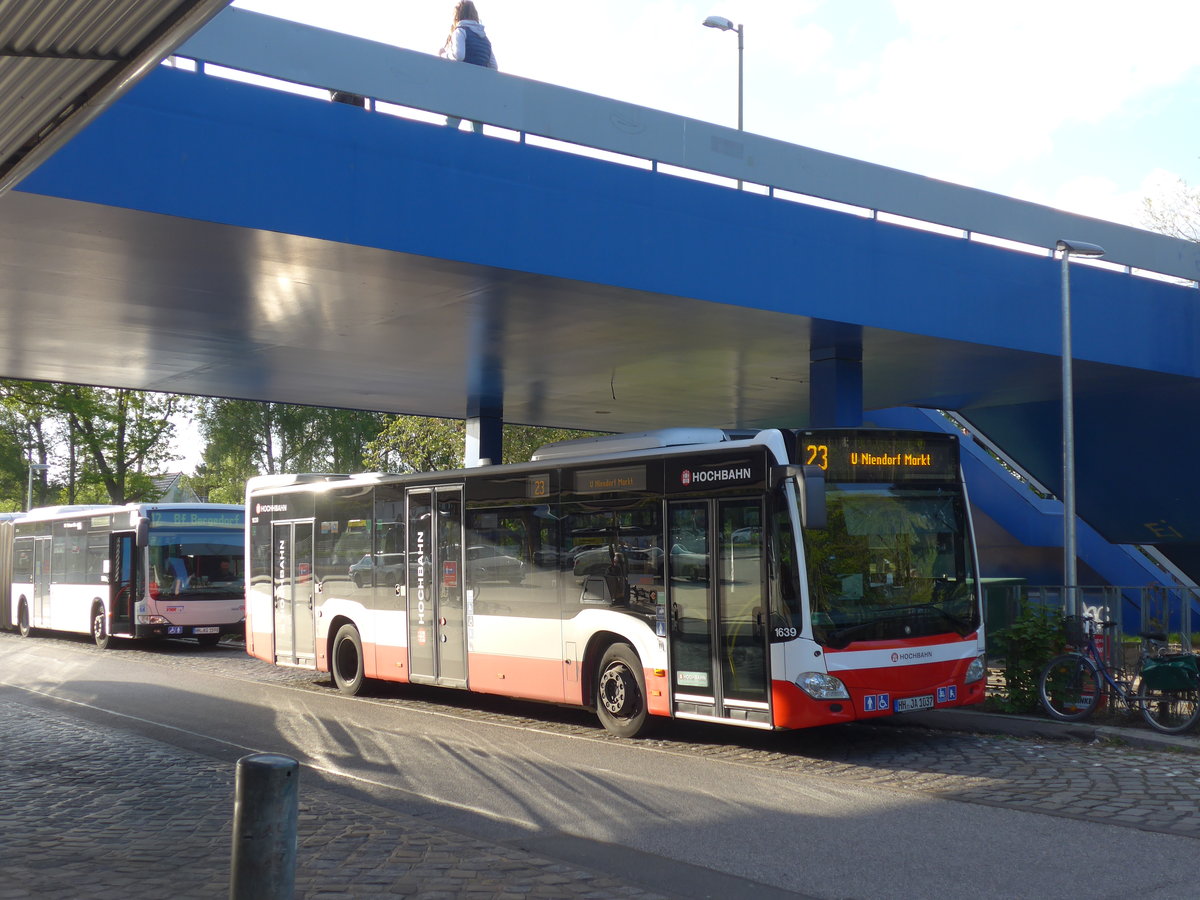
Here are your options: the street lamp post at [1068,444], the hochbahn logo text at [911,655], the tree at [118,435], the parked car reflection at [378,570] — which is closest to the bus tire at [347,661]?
the parked car reflection at [378,570]

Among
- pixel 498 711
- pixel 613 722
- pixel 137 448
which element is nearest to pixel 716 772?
pixel 613 722

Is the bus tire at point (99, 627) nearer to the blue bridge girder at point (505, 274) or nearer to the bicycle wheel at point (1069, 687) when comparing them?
the blue bridge girder at point (505, 274)

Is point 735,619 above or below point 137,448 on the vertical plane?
below

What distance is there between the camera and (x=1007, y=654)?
43.0 ft

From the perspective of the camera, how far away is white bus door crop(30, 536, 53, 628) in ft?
96.6

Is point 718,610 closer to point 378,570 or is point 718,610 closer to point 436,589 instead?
point 436,589

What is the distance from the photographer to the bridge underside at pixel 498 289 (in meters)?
11.5

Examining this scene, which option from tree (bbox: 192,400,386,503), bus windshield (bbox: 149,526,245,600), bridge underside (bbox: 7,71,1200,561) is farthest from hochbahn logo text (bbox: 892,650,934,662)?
tree (bbox: 192,400,386,503)

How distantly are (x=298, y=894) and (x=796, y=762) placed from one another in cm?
548

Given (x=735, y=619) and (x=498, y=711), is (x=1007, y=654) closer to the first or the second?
(x=735, y=619)

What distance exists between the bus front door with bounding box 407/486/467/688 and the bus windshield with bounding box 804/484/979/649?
199 inches

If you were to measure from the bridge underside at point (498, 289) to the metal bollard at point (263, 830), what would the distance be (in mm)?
7086

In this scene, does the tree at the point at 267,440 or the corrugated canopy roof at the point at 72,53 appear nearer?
the corrugated canopy roof at the point at 72,53

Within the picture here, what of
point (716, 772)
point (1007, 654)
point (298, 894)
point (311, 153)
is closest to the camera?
point (298, 894)
